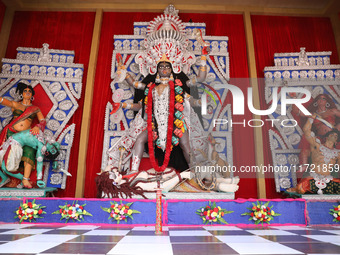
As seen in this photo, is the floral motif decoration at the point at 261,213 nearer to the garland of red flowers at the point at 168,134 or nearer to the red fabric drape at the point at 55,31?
the garland of red flowers at the point at 168,134

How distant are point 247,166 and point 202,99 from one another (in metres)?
1.29

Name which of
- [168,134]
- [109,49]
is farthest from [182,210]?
[109,49]

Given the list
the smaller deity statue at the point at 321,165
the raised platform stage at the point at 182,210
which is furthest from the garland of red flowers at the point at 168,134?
the smaller deity statue at the point at 321,165

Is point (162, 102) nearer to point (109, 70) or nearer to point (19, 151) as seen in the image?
point (109, 70)

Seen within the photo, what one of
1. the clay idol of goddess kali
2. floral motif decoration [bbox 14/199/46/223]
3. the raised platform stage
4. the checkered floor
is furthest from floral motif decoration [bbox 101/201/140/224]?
the checkered floor

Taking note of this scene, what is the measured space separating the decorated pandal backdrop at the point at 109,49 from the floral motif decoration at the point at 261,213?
4.01 feet

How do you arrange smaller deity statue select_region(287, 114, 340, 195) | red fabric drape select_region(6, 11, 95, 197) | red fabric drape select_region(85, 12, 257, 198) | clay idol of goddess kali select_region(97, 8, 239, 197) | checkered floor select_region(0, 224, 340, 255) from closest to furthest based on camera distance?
1. checkered floor select_region(0, 224, 340, 255)
2. smaller deity statue select_region(287, 114, 340, 195)
3. clay idol of goddess kali select_region(97, 8, 239, 197)
4. red fabric drape select_region(85, 12, 257, 198)
5. red fabric drape select_region(6, 11, 95, 197)

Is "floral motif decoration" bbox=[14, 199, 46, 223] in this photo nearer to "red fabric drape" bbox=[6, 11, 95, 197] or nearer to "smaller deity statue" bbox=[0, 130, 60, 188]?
"smaller deity statue" bbox=[0, 130, 60, 188]

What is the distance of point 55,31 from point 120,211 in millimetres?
3702

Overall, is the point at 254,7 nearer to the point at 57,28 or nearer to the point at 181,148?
the point at 181,148

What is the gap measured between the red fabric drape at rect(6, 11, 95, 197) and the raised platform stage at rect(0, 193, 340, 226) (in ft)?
7.79

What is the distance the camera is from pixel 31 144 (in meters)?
3.29

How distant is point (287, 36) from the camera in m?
4.61

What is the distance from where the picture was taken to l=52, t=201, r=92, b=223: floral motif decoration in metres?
2.54
